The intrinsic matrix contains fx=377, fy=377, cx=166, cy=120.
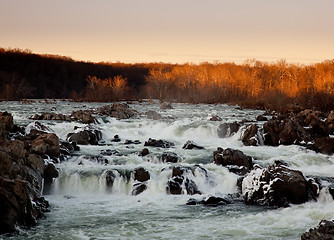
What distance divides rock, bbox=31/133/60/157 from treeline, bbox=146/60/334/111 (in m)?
26.1

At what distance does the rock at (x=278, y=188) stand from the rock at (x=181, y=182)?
68.5 inches

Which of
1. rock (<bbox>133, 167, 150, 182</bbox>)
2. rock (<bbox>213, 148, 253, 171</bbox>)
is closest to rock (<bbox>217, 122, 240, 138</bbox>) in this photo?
rock (<bbox>213, 148, 253, 171</bbox>)

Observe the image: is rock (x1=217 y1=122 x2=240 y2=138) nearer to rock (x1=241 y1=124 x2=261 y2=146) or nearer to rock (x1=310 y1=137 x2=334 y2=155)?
rock (x1=241 y1=124 x2=261 y2=146)

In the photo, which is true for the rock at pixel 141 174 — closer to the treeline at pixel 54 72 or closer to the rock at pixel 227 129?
the rock at pixel 227 129

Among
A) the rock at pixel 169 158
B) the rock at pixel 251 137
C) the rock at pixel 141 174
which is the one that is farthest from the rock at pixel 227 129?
the rock at pixel 141 174

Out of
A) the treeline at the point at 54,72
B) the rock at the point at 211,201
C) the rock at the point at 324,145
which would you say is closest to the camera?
the rock at the point at 211,201

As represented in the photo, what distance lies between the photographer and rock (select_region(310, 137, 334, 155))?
17292mm

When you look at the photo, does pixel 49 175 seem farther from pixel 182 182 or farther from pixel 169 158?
pixel 169 158

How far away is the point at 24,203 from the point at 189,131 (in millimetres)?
15409

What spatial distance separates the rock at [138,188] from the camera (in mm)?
12477

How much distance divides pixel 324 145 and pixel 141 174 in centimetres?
933

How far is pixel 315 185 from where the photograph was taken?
11672mm

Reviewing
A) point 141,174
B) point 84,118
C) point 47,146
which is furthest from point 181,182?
point 84,118

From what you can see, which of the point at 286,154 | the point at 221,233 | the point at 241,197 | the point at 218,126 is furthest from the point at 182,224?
the point at 218,126
